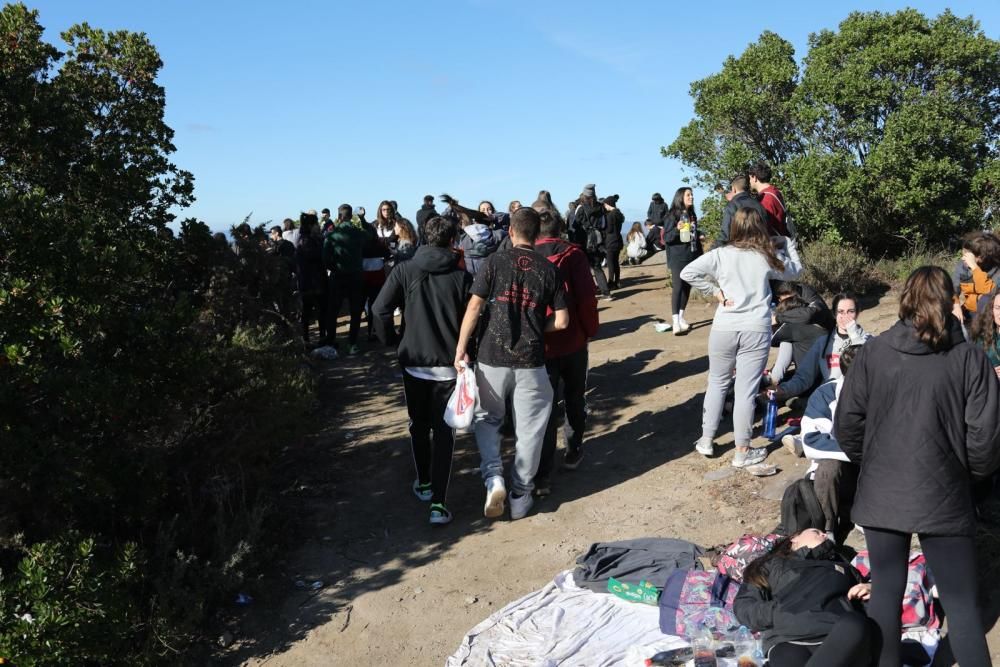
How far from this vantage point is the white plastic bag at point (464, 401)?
5091mm

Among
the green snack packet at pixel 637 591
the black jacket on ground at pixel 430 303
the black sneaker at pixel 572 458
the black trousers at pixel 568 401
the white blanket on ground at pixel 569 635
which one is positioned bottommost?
the white blanket on ground at pixel 569 635

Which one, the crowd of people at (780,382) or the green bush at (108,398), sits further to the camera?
the green bush at (108,398)

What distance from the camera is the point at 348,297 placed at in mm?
10242

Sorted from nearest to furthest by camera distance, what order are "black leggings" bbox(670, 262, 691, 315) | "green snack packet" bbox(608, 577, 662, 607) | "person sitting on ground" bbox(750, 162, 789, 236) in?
"green snack packet" bbox(608, 577, 662, 607)
"person sitting on ground" bbox(750, 162, 789, 236)
"black leggings" bbox(670, 262, 691, 315)

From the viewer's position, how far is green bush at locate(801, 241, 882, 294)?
10.7 meters

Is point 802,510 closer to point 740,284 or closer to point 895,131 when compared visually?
point 740,284

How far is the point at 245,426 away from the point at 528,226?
2.51 meters

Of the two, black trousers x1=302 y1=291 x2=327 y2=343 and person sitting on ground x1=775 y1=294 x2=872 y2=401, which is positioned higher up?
black trousers x1=302 y1=291 x2=327 y2=343

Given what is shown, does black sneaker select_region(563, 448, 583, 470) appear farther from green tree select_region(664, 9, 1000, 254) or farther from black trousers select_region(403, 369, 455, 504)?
green tree select_region(664, 9, 1000, 254)

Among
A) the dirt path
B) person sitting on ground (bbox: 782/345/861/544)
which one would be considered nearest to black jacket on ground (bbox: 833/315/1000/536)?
person sitting on ground (bbox: 782/345/861/544)

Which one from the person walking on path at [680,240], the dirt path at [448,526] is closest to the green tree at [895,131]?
the person walking on path at [680,240]

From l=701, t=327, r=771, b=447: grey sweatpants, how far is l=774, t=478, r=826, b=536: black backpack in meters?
1.20

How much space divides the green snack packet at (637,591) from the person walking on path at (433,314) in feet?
4.82

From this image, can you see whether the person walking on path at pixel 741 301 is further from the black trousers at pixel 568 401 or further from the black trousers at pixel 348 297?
the black trousers at pixel 348 297
